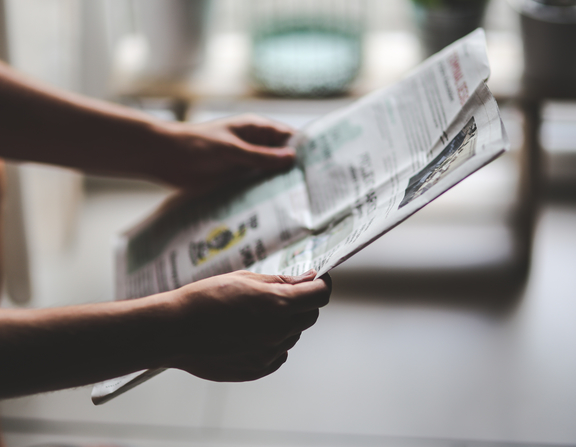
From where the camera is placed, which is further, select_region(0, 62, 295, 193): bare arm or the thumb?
select_region(0, 62, 295, 193): bare arm

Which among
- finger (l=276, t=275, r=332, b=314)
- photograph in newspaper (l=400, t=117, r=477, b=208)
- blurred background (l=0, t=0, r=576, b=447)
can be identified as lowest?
blurred background (l=0, t=0, r=576, b=447)

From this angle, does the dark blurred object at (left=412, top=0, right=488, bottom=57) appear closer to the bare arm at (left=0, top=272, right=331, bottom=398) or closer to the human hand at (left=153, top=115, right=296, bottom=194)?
the human hand at (left=153, top=115, right=296, bottom=194)

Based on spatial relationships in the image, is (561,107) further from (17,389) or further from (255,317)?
(17,389)

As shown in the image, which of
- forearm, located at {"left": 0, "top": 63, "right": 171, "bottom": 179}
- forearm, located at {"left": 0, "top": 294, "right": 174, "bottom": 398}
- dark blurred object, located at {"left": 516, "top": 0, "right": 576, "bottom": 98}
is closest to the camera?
forearm, located at {"left": 0, "top": 294, "right": 174, "bottom": 398}

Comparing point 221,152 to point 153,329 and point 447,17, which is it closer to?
point 153,329

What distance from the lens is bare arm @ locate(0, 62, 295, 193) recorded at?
1.85ft

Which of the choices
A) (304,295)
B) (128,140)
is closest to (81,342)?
(304,295)

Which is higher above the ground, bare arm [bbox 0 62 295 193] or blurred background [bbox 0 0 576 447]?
bare arm [bbox 0 62 295 193]

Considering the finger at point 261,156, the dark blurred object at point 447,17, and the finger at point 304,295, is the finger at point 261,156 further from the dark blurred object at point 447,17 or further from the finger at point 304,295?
the dark blurred object at point 447,17

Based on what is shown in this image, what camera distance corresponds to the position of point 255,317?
401mm

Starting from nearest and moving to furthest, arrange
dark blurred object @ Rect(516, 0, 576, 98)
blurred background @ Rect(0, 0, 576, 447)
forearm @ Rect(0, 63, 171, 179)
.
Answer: forearm @ Rect(0, 63, 171, 179) → blurred background @ Rect(0, 0, 576, 447) → dark blurred object @ Rect(516, 0, 576, 98)

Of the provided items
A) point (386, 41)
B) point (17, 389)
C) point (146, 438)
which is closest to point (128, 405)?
point (146, 438)

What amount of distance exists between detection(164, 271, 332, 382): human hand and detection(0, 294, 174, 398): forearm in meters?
0.01

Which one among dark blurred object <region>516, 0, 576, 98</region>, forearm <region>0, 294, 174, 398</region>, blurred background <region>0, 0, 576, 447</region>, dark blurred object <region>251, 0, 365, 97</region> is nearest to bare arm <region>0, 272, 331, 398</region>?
forearm <region>0, 294, 174, 398</region>
